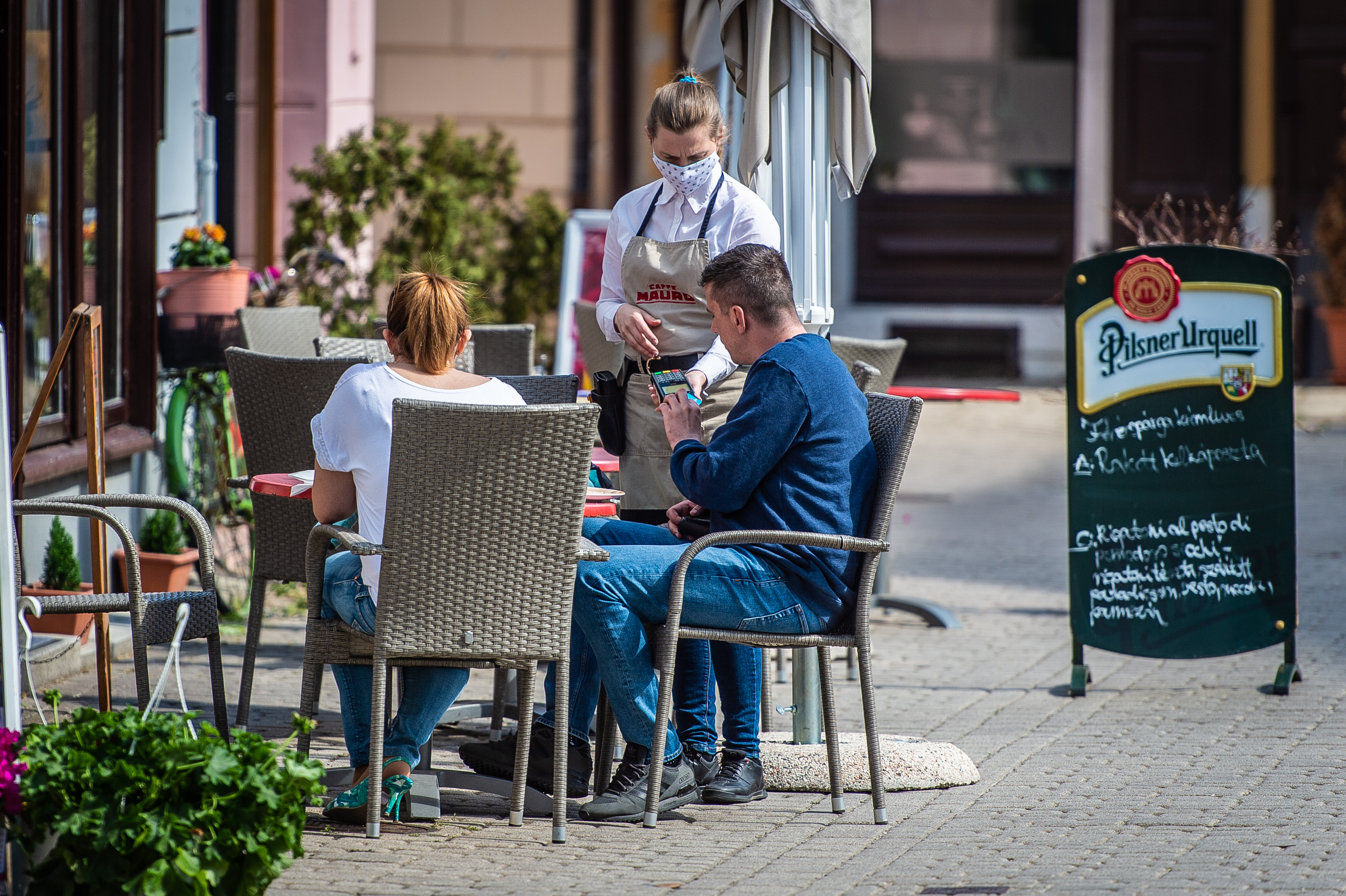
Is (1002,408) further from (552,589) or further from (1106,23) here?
(552,589)

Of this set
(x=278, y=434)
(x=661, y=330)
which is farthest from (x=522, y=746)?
(x=278, y=434)

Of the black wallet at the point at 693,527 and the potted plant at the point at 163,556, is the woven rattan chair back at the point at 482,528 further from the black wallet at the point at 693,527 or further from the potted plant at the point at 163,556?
the potted plant at the point at 163,556

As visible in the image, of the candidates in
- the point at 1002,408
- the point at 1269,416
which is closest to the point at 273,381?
the point at 1269,416

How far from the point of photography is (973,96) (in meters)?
15.5

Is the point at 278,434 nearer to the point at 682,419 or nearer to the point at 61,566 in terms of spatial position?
the point at 61,566

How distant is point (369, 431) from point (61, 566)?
2049 millimetres

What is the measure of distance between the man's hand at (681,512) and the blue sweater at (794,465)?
0.69ft

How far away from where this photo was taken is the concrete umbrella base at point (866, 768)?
4598mm

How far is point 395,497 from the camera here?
3.84 m

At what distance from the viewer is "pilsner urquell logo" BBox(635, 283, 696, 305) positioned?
4.88m

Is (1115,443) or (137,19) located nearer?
(1115,443)

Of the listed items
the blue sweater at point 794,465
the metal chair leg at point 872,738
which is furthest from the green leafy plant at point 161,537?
the metal chair leg at point 872,738

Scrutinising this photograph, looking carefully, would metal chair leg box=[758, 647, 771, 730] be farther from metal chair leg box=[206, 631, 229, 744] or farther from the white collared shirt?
metal chair leg box=[206, 631, 229, 744]

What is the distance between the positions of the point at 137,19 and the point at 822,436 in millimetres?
4497
